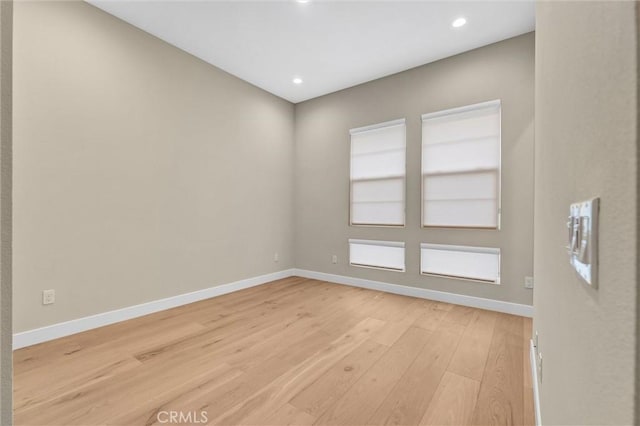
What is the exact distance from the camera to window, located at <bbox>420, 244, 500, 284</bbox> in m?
3.08

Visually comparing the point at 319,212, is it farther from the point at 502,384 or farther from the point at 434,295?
the point at 502,384

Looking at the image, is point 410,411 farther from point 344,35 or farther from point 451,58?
point 451,58

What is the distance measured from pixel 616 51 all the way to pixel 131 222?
11.3 ft

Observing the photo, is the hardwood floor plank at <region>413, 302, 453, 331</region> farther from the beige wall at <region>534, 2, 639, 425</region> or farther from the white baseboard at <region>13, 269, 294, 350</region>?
the white baseboard at <region>13, 269, 294, 350</region>

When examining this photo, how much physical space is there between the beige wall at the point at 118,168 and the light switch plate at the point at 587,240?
334cm

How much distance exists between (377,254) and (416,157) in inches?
58.2

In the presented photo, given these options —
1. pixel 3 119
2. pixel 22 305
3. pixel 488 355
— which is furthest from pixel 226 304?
pixel 3 119

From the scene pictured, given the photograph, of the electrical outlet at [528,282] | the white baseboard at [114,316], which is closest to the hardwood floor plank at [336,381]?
the electrical outlet at [528,282]

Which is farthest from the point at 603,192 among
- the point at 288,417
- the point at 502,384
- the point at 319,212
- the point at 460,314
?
the point at 319,212

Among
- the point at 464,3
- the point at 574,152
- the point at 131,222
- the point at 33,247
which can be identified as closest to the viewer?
the point at 574,152

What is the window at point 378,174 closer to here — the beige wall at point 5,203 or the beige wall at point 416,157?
the beige wall at point 416,157

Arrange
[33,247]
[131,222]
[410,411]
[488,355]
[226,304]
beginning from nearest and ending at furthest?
[410,411] < [488,355] < [33,247] < [131,222] < [226,304]

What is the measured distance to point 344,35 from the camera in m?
2.95

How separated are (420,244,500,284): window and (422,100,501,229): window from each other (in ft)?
0.96
